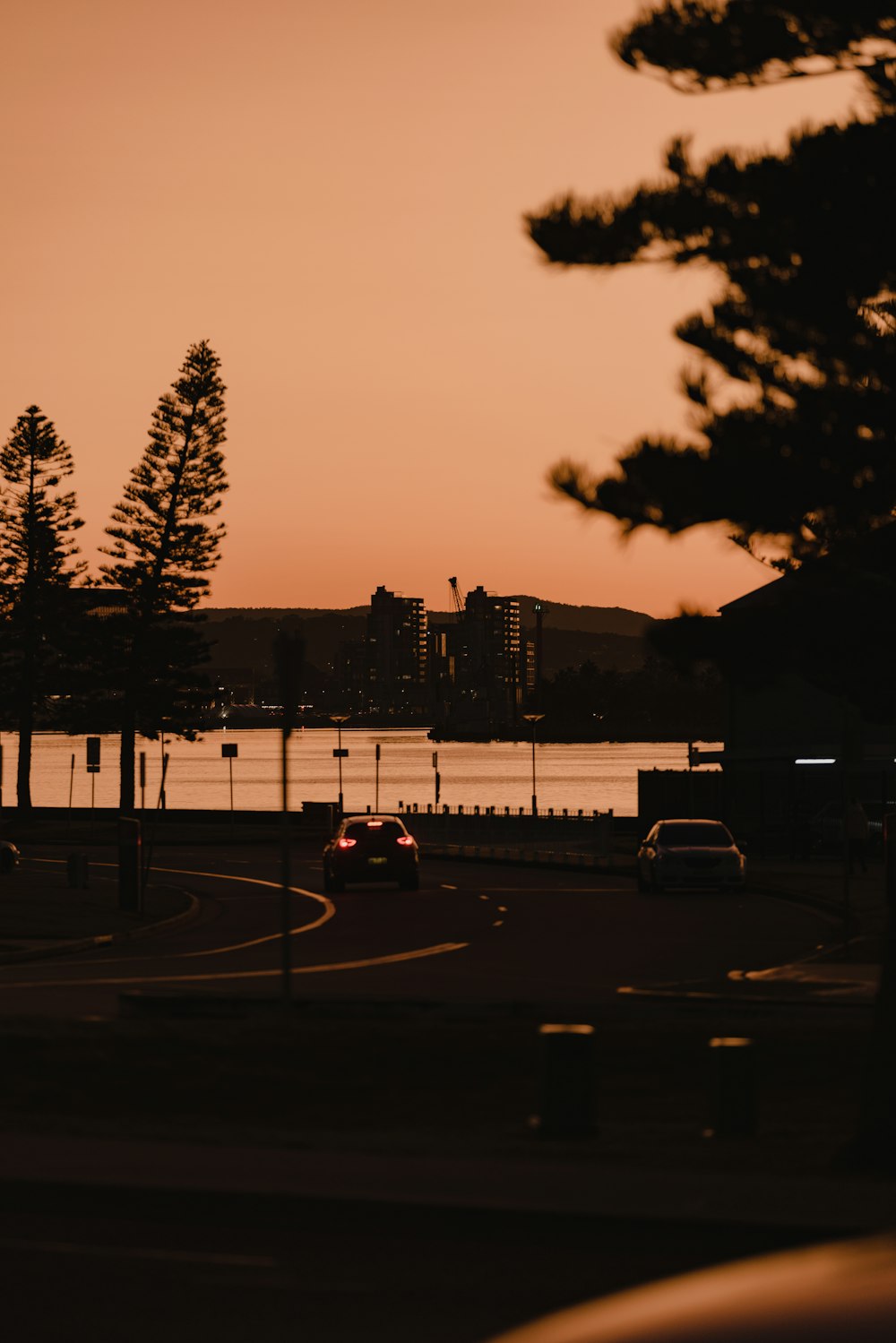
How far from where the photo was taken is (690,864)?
34938 mm

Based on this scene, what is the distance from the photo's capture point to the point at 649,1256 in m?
7.84

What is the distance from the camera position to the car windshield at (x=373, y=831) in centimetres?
3706

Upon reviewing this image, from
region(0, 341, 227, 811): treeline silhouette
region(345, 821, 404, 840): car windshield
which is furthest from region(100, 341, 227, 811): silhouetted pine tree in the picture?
region(345, 821, 404, 840): car windshield

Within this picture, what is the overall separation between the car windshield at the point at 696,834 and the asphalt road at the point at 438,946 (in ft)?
3.26

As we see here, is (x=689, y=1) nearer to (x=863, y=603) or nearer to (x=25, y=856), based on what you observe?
(x=863, y=603)

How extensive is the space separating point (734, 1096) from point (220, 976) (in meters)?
11.2

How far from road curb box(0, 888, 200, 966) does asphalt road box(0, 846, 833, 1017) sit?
9.4 inches

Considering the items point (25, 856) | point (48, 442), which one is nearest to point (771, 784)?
point (25, 856)

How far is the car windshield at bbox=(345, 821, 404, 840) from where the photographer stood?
37.1 metres

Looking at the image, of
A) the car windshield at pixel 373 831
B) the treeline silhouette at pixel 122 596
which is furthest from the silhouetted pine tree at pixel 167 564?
the car windshield at pixel 373 831

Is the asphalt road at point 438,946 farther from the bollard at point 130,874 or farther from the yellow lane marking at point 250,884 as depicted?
the bollard at point 130,874

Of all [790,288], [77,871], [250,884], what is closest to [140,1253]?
[790,288]

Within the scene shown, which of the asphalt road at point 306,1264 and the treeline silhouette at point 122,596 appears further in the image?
the treeline silhouette at point 122,596

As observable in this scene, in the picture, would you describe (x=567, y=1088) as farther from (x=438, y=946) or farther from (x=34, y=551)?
(x=34, y=551)
